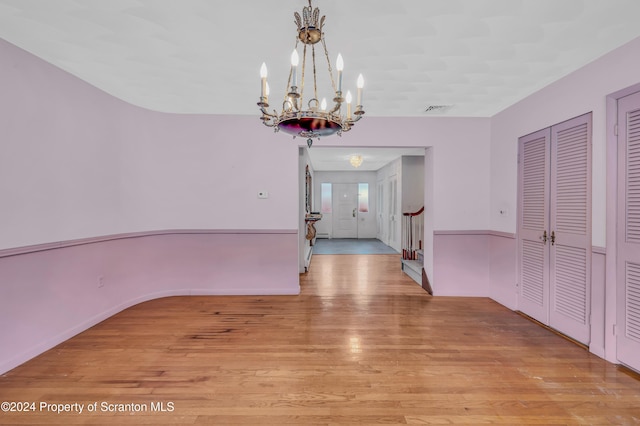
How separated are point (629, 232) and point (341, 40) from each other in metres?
2.75

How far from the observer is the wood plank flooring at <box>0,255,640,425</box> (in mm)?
1706

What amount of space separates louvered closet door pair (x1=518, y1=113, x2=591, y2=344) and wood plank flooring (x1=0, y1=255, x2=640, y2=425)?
0.27 m

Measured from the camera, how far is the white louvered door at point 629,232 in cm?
211

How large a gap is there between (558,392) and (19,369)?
4.04m

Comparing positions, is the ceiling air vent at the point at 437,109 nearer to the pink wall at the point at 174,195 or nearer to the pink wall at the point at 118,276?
the pink wall at the point at 174,195

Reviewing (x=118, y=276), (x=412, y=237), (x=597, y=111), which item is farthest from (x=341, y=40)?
(x=412, y=237)

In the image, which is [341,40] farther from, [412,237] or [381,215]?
[381,215]

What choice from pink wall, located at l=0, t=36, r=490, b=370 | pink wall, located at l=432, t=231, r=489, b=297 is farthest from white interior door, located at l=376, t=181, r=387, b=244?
pink wall, located at l=0, t=36, r=490, b=370

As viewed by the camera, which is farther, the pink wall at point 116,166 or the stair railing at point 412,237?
the stair railing at point 412,237

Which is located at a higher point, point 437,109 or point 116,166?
point 437,109

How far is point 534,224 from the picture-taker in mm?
3096

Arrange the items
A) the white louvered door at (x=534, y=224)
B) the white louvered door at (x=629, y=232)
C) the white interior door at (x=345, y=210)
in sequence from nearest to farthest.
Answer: the white louvered door at (x=629, y=232), the white louvered door at (x=534, y=224), the white interior door at (x=345, y=210)

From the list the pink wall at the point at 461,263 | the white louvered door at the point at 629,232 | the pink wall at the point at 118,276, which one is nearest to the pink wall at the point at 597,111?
the white louvered door at the point at 629,232

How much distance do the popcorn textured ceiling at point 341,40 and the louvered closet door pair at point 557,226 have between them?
0.69m
